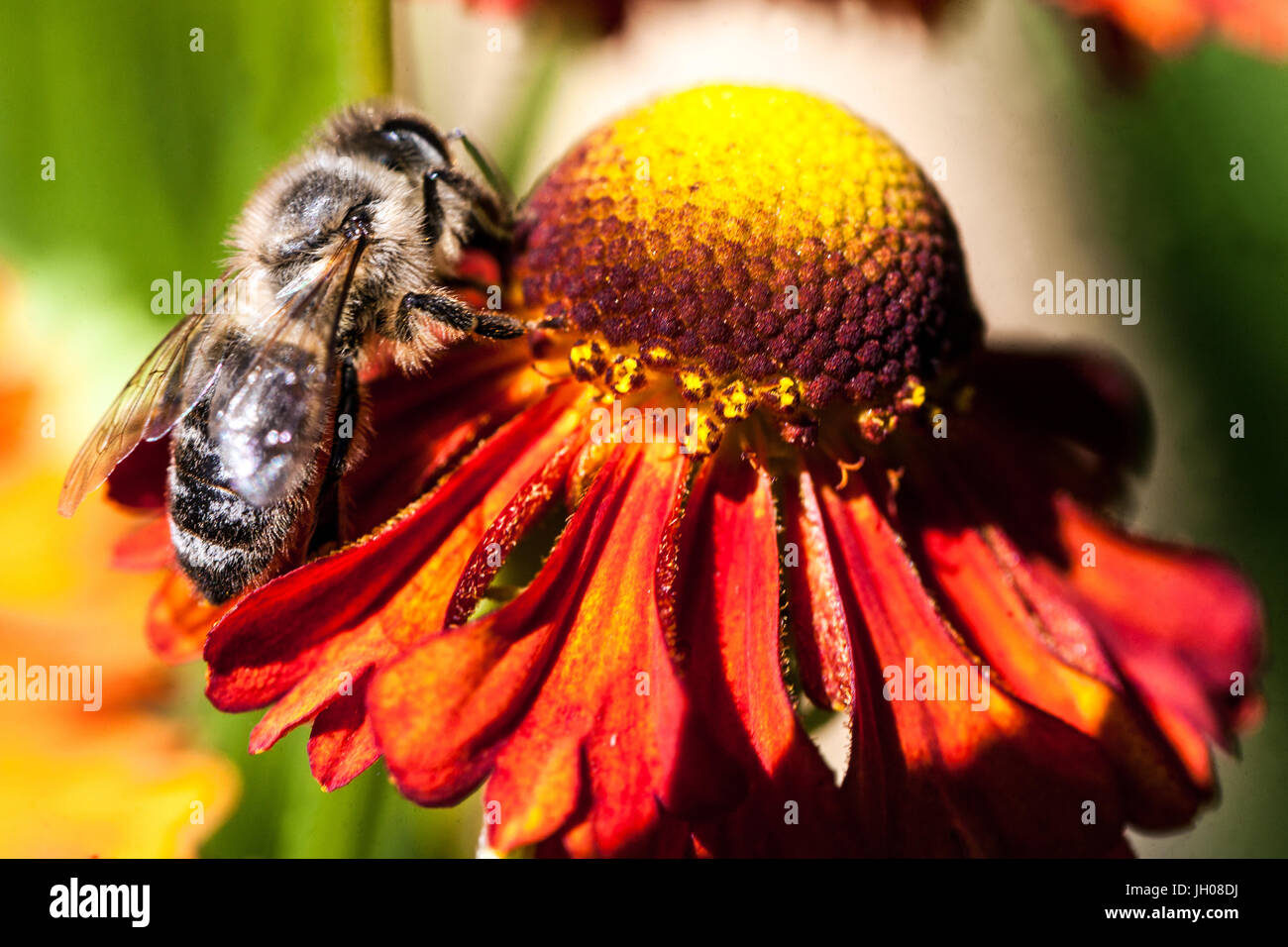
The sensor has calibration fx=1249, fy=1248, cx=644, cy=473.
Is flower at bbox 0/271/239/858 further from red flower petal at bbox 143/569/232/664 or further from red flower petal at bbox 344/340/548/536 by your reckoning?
red flower petal at bbox 344/340/548/536

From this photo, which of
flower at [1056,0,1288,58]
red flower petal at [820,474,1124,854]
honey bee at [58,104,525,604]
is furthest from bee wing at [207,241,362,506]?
flower at [1056,0,1288,58]

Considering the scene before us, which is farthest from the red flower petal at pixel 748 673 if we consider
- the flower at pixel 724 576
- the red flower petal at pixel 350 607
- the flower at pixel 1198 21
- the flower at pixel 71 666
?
the flower at pixel 1198 21

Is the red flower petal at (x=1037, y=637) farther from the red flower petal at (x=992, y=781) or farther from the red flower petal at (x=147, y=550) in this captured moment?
the red flower petal at (x=147, y=550)

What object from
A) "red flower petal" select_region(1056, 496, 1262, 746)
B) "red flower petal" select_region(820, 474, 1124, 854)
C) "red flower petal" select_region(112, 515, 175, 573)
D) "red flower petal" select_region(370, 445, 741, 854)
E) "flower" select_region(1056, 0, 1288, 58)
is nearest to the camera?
"red flower petal" select_region(370, 445, 741, 854)

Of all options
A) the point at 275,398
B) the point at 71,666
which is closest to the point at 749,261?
the point at 275,398

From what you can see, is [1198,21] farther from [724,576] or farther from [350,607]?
[350,607]
